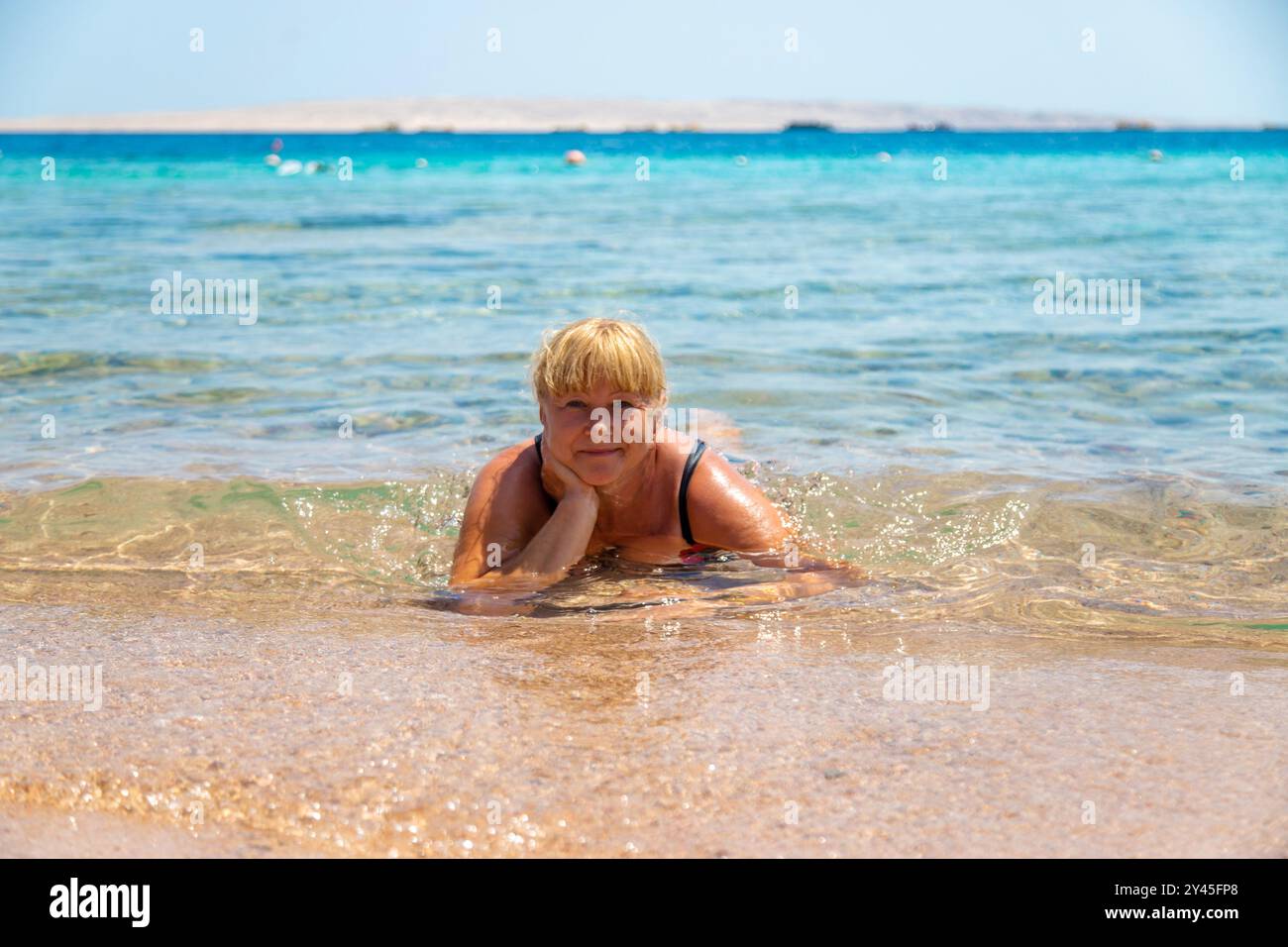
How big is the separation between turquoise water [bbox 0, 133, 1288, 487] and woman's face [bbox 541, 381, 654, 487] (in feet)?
7.16

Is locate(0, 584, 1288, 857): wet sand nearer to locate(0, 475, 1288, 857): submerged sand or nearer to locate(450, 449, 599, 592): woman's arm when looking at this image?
locate(0, 475, 1288, 857): submerged sand

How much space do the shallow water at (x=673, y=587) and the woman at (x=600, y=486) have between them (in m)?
0.15

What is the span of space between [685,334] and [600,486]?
5957 millimetres

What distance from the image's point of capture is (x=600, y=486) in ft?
15.2

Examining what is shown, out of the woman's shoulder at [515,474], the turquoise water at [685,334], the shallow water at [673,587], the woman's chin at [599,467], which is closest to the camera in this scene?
the shallow water at [673,587]

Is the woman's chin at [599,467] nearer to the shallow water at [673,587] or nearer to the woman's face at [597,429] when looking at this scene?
the woman's face at [597,429]

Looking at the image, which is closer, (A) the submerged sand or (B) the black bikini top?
(A) the submerged sand

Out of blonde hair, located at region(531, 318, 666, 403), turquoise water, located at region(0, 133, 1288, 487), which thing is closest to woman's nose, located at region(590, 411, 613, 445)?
blonde hair, located at region(531, 318, 666, 403)

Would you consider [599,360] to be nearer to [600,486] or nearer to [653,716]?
[600,486]

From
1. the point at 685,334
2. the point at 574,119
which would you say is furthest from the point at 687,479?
the point at 574,119

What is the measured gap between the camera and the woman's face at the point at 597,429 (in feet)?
14.1

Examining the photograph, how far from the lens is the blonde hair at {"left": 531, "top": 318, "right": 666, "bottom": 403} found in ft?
13.8

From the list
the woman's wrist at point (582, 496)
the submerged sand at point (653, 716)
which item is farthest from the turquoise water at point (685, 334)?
the woman's wrist at point (582, 496)
